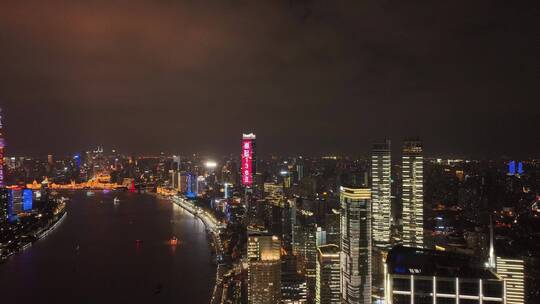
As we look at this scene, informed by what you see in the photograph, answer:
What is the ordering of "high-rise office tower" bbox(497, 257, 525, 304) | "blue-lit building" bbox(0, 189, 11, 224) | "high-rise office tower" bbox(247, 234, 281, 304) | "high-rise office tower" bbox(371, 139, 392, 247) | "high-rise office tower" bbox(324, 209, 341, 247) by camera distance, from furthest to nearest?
"blue-lit building" bbox(0, 189, 11, 224) < "high-rise office tower" bbox(371, 139, 392, 247) < "high-rise office tower" bbox(324, 209, 341, 247) < "high-rise office tower" bbox(247, 234, 281, 304) < "high-rise office tower" bbox(497, 257, 525, 304)

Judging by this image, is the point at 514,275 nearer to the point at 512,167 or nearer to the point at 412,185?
the point at 512,167

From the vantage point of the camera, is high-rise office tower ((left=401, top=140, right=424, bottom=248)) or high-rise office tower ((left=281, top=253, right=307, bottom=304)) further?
high-rise office tower ((left=401, top=140, right=424, bottom=248))

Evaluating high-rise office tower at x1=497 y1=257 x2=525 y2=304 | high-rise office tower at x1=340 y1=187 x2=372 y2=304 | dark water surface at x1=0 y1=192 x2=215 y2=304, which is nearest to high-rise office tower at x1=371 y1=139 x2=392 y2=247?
high-rise office tower at x1=340 y1=187 x2=372 y2=304

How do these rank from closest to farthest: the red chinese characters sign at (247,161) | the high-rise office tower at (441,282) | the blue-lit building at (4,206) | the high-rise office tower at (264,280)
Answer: the high-rise office tower at (441,282), the high-rise office tower at (264,280), the blue-lit building at (4,206), the red chinese characters sign at (247,161)

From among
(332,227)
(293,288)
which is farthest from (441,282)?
(332,227)

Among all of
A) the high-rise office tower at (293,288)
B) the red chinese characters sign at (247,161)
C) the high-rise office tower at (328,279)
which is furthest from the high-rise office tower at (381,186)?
the red chinese characters sign at (247,161)

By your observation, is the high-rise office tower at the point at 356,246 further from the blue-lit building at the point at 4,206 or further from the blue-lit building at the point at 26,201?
the blue-lit building at the point at 26,201

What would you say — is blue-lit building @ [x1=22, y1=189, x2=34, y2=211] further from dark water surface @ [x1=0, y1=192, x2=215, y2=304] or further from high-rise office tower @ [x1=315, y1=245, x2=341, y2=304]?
high-rise office tower @ [x1=315, y1=245, x2=341, y2=304]
